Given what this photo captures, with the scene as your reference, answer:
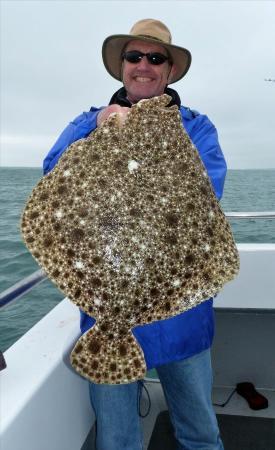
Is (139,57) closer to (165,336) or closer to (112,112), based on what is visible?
(112,112)

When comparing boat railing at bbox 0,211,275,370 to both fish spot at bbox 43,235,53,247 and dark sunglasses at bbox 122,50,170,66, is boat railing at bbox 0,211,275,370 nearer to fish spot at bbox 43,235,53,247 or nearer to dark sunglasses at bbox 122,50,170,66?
fish spot at bbox 43,235,53,247

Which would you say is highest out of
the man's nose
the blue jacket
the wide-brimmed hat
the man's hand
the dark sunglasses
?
the wide-brimmed hat

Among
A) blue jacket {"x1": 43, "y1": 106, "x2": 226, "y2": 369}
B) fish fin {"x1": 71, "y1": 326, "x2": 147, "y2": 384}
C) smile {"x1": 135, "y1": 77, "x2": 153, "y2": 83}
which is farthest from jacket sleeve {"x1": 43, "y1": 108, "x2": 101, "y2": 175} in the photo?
fish fin {"x1": 71, "y1": 326, "x2": 147, "y2": 384}

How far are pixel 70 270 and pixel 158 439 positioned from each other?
7.62 ft

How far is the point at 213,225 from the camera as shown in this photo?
1.79 meters

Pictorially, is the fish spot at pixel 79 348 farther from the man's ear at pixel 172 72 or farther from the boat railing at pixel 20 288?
the man's ear at pixel 172 72

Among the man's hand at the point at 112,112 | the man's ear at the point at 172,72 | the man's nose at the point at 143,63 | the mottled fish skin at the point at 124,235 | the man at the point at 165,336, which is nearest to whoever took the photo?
the mottled fish skin at the point at 124,235

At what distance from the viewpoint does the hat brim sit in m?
2.24

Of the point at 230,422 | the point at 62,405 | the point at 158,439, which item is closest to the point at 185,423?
the point at 62,405

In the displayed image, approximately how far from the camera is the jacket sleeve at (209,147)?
201cm

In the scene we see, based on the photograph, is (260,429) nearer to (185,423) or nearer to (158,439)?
(158,439)

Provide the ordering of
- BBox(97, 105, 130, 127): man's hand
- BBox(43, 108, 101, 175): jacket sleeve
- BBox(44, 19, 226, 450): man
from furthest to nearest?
BBox(44, 19, 226, 450): man < BBox(43, 108, 101, 175): jacket sleeve < BBox(97, 105, 130, 127): man's hand

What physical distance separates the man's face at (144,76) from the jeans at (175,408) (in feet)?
4.60

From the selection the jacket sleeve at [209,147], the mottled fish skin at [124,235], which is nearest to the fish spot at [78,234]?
the mottled fish skin at [124,235]
